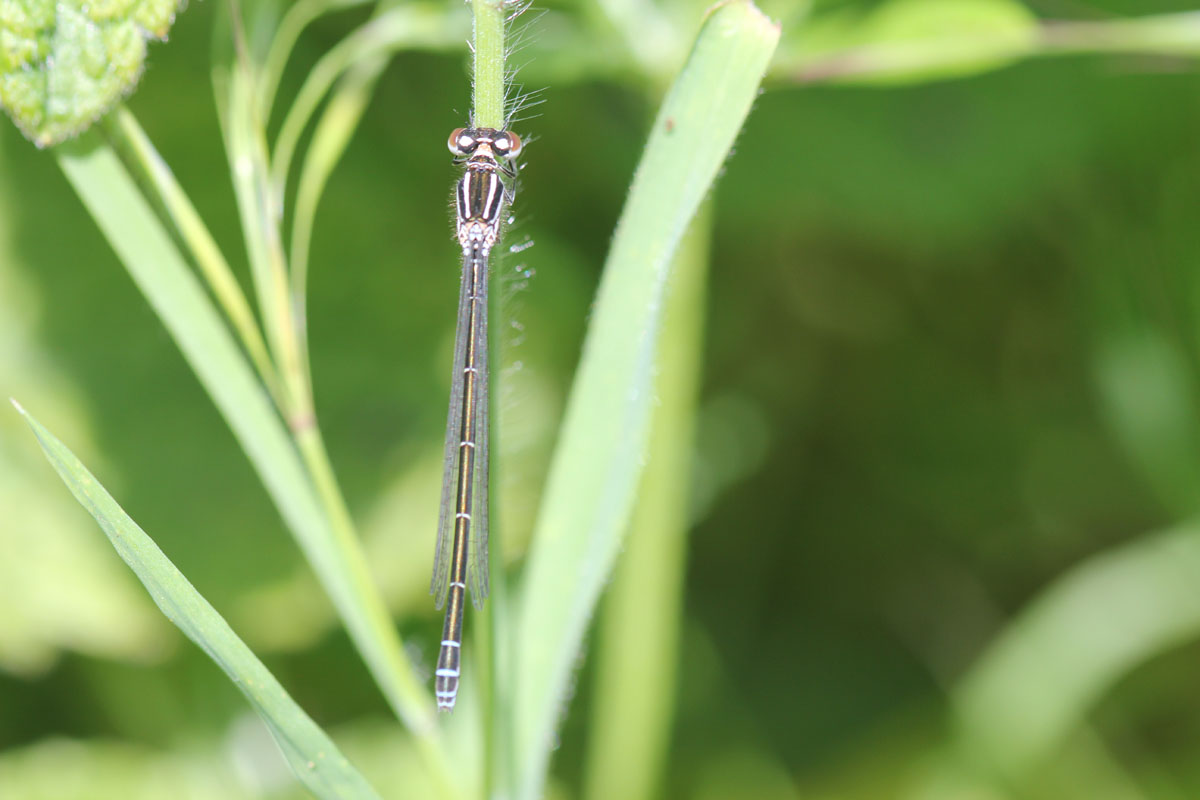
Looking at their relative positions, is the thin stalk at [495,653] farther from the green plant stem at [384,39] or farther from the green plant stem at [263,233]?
the green plant stem at [384,39]


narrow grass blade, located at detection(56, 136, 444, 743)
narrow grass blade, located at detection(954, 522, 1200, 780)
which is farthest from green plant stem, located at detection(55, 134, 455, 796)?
narrow grass blade, located at detection(954, 522, 1200, 780)

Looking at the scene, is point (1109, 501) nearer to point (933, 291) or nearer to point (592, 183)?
point (933, 291)

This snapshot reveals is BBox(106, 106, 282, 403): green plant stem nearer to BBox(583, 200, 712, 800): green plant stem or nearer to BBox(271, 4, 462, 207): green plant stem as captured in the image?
BBox(271, 4, 462, 207): green plant stem

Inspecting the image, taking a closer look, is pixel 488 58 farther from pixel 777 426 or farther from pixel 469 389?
pixel 777 426

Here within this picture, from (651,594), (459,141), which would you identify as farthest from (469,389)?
(651,594)

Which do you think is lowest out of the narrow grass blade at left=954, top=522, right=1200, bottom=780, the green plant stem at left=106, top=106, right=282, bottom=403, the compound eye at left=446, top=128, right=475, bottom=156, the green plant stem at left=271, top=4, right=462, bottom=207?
the narrow grass blade at left=954, top=522, right=1200, bottom=780

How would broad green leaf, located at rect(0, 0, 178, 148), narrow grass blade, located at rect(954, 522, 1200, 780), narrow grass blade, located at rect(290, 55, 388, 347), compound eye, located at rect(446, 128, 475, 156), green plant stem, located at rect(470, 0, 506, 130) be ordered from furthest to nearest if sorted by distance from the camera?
narrow grass blade, located at rect(954, 522, 1200, 780) → compound eye, located at rect(446, 128, 475, 156) → narrow grass blade, located at rect(290, 55, 388, 347) → broad green leaf, located at rect(0, 0, 178, 148) → green plant stem, located at rect(470, 0, 506, 130)

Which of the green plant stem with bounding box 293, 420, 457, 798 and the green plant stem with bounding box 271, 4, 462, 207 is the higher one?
the green plant stem with bounding box 271, 4, 462, 207

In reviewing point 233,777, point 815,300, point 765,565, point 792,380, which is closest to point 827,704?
point 765,565
